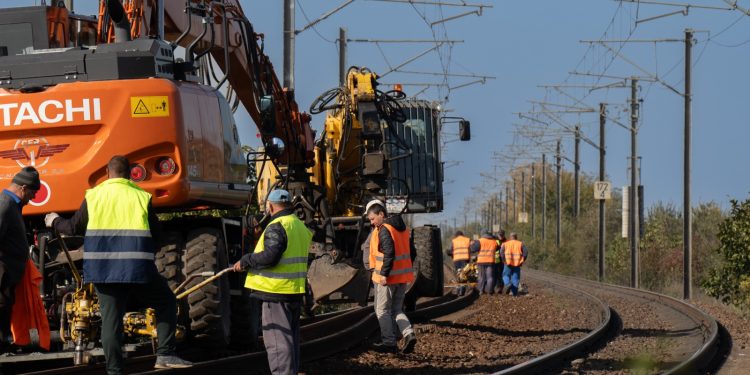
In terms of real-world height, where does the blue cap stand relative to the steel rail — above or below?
above

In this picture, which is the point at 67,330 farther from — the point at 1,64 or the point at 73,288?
the point at 1,64

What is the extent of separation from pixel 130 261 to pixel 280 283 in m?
1.48

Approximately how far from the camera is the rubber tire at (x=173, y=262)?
13.0 metres

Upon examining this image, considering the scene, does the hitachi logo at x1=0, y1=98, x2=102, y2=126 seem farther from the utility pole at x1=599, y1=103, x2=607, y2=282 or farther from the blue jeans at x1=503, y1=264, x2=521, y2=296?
the utility pole at x1=599, y1=103, x2=607, y2=282

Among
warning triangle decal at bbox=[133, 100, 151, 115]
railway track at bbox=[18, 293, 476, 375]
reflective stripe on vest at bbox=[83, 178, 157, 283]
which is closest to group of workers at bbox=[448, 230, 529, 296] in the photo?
railway track at bbox=[18, 293, 476, 375]

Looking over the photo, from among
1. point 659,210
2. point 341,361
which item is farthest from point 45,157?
point 659,210

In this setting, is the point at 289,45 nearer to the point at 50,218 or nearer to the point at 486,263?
the point at 486,263

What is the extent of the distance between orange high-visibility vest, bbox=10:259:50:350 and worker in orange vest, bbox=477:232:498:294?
2149 cm

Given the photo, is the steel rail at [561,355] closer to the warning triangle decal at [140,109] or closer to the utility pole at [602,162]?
the warning triangle decal at [140,109]

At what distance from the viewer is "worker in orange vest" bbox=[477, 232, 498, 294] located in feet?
106

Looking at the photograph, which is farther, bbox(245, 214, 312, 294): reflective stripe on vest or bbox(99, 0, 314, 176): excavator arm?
bbox(99, 0, 314, 176): excavator arm

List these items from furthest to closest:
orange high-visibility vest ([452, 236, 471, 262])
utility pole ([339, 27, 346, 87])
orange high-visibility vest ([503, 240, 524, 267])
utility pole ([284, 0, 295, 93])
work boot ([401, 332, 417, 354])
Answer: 1. utility pole ([339, 27, 346, 87])
2. orange high-visibility vest ([452, 236, 471, 262])
3. orange high-visibility vest ([503, 240, 524, 267])
4. utility pole ([284, 0, 295, 93])
5. work boot ([401, 332, 417, 354])

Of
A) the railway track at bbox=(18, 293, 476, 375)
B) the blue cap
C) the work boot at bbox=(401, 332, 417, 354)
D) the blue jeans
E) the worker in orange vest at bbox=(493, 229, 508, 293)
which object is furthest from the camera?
the worker in orange vest at bbox=(493, 229, 508, 293)

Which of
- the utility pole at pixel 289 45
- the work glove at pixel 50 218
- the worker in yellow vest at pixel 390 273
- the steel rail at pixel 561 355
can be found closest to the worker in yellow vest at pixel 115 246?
the work glove at pixel 50 218
